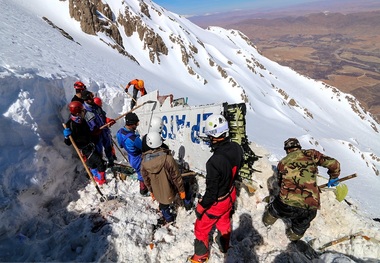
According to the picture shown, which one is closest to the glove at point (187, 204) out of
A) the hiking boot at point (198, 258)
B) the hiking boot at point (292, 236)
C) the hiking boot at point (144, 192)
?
the hiking boot at point (144, 192)

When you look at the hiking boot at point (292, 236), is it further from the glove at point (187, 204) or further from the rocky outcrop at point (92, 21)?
the rocky outcrop at point (92, 21)

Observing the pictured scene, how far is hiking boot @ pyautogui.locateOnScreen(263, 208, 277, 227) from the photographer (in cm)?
526

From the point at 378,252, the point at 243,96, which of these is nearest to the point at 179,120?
the point at 378,252

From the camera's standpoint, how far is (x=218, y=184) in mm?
4246

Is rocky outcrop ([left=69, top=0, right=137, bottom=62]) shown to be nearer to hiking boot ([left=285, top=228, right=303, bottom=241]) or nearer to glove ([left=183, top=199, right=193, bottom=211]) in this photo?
glove ([left=183, top=199, right=193, bottom=211])

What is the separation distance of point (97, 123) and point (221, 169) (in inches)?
153

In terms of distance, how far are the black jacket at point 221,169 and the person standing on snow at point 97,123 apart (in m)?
3.40

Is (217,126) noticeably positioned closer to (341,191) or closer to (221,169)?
(221,169)

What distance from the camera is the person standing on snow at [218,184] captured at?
13.8 ft

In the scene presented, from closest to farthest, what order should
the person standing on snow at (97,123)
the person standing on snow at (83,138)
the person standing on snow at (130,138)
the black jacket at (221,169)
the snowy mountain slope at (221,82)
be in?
the black jacket at (221,169)
the person standing on snow at (83,138)
the person standing on snow at (130,138)
the person standing on snow at (97,123)
the snowy mountain slope at (221,82)

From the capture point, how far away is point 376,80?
166 metres

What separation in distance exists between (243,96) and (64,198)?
30903 mm

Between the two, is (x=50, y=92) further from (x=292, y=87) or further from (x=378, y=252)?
(x=292, y=87)

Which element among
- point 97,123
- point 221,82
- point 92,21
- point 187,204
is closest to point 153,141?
point 187,204
